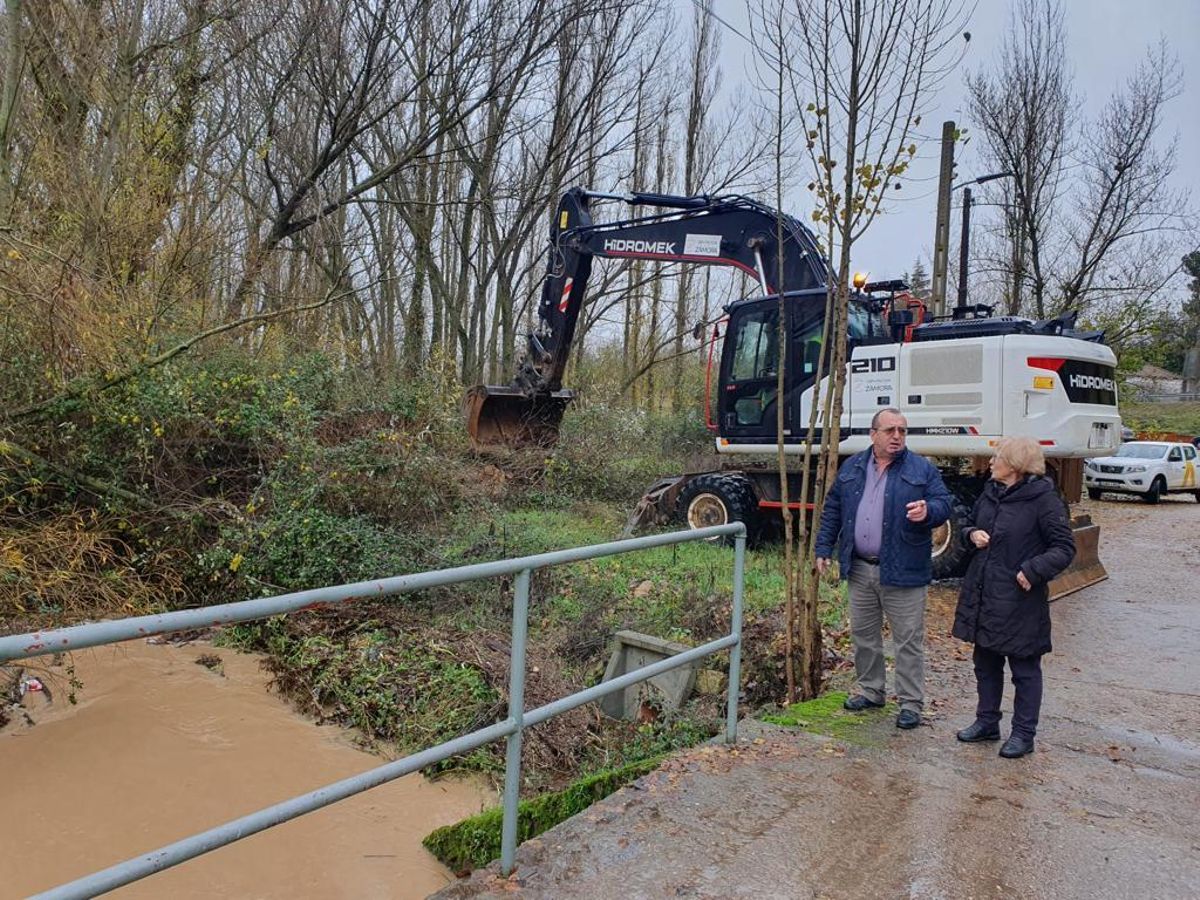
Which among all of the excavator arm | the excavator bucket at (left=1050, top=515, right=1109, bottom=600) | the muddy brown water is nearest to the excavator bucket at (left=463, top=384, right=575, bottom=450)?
the excavator arm

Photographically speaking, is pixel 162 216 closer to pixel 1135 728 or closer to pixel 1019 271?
pixel 1135 728

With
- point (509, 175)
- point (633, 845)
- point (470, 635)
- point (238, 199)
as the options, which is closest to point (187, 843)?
point (633, 845)

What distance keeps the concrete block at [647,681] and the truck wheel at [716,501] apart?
365cm

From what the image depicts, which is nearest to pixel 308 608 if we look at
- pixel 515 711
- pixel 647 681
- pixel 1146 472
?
pixel 515 711

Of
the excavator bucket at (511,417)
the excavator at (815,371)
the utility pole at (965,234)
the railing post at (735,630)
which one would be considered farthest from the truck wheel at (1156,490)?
Result: the railing post at (735,630)

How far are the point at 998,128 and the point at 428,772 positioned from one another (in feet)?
63.3

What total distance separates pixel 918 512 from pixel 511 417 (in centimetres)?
851

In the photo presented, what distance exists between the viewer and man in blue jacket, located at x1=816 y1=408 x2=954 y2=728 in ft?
14.3

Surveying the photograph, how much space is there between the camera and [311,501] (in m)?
8.15

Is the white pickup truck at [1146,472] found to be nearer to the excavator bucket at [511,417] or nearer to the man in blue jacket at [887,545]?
the excavator bucket at [511,417]

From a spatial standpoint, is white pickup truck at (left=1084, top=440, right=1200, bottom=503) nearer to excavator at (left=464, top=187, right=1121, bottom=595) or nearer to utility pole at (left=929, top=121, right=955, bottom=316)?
utility pole at (left=929, top=121, right=955, bottom=316)

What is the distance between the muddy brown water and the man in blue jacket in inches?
99.8

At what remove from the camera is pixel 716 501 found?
10125 mm

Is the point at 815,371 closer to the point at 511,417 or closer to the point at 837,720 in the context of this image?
the point at 511,417
